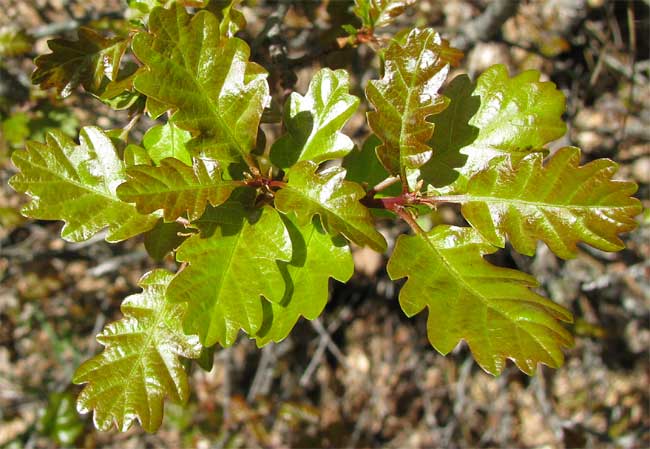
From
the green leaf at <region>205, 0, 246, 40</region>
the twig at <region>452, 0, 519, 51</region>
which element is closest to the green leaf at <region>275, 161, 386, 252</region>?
the green leaf at <region>205, 0, 246, 40</region>

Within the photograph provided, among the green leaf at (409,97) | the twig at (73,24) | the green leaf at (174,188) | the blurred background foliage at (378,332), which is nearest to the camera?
the green leaf at (174,188)

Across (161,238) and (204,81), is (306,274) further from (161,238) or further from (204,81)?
(204,81)

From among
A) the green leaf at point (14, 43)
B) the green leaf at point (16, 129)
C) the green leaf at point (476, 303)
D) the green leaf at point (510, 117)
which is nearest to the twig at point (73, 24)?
the green leaf at point (14, 43)

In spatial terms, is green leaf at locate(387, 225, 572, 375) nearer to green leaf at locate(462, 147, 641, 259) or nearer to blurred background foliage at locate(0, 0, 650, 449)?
green leaf at locate(462, 147, 641, 259)

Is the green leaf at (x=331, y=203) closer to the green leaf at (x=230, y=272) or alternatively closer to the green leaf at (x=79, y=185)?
the green leaf at (x=230, y=272)

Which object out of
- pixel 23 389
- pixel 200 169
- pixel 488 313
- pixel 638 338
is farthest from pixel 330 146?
pixel 638 338
